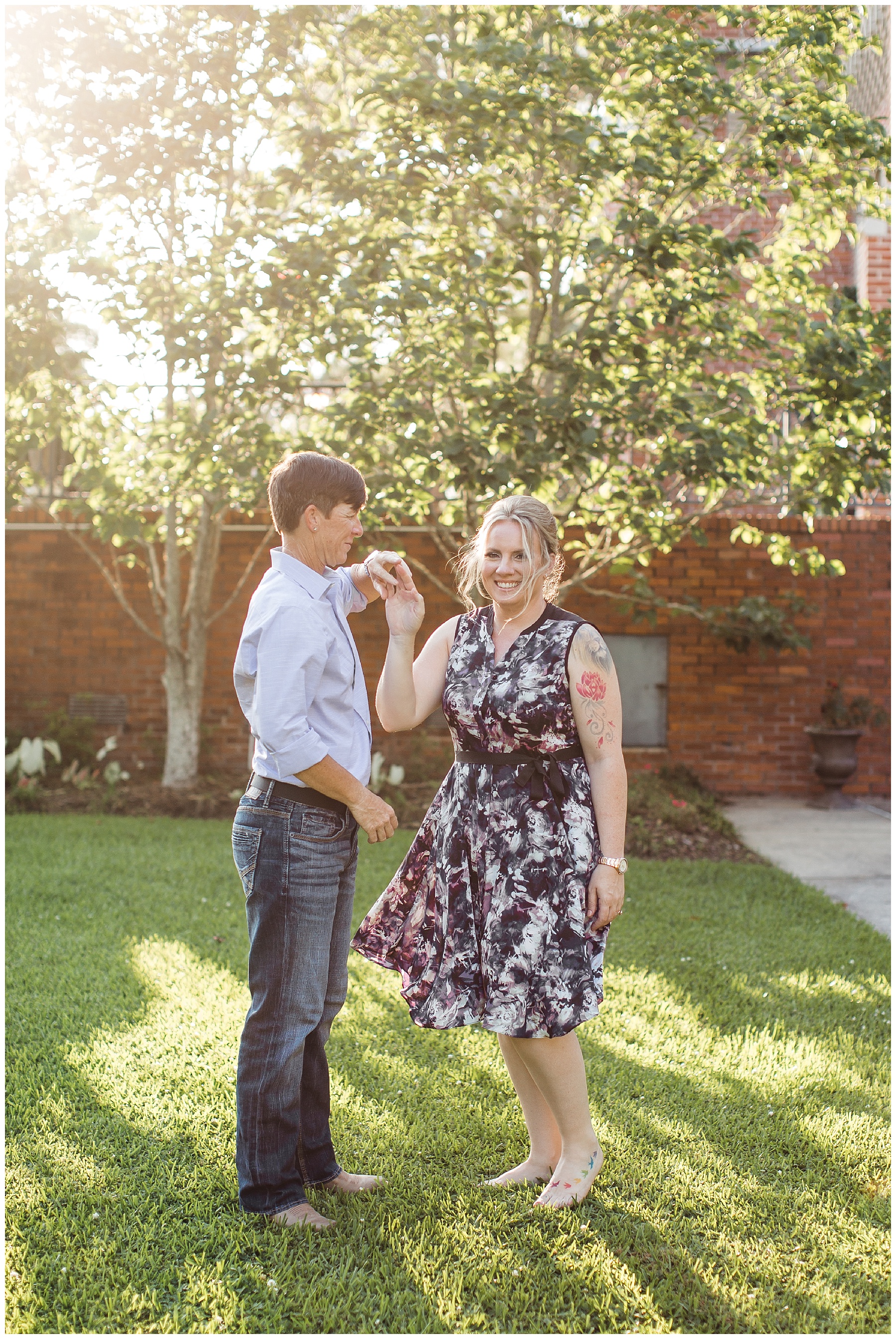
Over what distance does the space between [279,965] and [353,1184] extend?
29.6 inches

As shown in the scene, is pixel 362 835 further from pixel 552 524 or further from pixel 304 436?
pixel 552 524

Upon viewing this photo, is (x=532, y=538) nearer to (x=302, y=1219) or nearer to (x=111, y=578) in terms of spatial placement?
(x=302, y=1219)

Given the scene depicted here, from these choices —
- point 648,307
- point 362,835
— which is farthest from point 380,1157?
point 648,307

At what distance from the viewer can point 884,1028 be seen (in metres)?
4.12

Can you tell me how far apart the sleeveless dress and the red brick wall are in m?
7.06

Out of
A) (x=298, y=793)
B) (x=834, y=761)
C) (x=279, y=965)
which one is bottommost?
(x=834, y=761)

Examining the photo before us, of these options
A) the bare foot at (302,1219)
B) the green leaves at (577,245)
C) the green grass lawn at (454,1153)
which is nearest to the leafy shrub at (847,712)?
the green leaves at (577,245)

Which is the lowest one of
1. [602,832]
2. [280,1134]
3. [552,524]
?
[280,1134]

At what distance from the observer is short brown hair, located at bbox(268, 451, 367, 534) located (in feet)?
8.78

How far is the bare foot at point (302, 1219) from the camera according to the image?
2660mm

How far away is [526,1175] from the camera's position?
293cm

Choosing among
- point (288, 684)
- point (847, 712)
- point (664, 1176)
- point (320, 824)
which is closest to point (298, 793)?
point (320, 824)

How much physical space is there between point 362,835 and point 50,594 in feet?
14.3

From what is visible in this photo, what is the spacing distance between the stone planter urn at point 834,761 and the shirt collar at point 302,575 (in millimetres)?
7756
